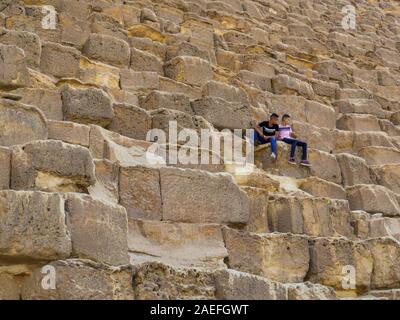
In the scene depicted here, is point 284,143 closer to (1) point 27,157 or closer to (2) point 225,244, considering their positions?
(2) point 225,244

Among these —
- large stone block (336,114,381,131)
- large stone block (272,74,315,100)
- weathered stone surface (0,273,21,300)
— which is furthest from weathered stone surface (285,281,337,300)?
large stone block (272,74,315,100)

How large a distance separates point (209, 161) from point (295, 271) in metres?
1.21

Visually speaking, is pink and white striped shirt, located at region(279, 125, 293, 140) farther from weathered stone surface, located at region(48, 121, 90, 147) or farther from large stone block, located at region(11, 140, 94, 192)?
large stone block, located at region(11, 140, 94, 192)

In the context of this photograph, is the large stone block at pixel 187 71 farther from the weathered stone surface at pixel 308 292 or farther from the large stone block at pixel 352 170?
the weathered stone surface at pixel 308 292

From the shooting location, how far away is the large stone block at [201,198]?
578 centimetres

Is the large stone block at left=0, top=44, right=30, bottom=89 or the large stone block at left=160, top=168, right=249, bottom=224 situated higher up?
the large stone block at left=0, top=44, right=30, bottom=89

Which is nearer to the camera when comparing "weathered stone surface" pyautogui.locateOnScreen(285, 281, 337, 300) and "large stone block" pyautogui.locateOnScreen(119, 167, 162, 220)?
"weathered stone surface" pyautogui.locateOnScreen(285, 281, 337, 300)

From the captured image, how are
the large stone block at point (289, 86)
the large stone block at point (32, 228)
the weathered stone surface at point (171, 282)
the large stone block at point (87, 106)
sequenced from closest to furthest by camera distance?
the large stone block at point (32, 228) < the weathered stone surface at point (171, 282) < the large stone block at point (87, 106) < the large stone block at point (289, 86)

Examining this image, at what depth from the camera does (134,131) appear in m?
6.82

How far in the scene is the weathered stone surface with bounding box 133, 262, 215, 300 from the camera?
181 inches

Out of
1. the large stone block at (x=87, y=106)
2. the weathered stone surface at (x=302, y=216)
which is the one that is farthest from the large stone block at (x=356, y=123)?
the large stone block at (x=87, y=106)

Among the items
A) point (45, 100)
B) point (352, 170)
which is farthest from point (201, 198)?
point (352, 170)

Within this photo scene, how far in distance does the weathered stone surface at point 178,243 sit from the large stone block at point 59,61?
2496 mm

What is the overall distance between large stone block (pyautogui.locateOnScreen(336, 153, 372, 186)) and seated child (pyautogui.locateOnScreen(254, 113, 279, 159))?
0.83m
